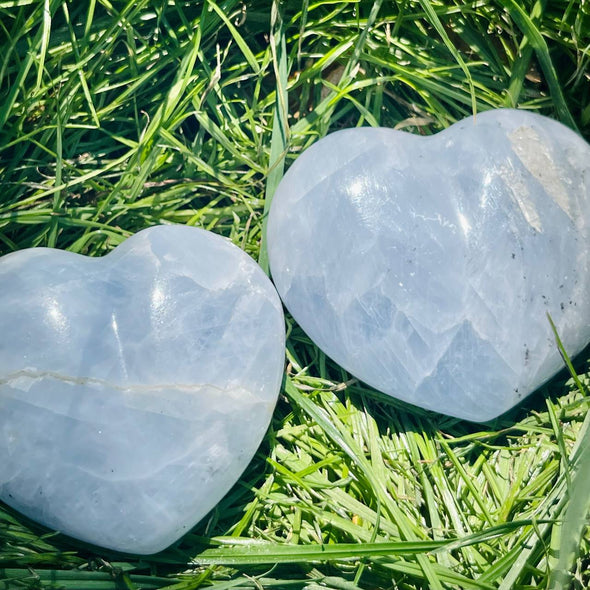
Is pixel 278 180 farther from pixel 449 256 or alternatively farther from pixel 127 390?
pixel 127 390

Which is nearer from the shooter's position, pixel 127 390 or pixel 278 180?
pixel 127 390

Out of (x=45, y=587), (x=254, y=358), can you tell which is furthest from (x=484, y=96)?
(x=45, y=587)

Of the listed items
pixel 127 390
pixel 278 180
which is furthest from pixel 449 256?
pixel 127 390

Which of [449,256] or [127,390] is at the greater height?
[449,256]
